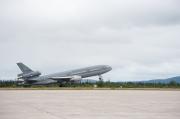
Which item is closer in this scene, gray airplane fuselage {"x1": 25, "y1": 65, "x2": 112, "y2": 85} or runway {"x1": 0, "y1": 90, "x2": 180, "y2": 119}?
runway {"x1": 0, "y1": 90, "x2": 180, "y2": 119}

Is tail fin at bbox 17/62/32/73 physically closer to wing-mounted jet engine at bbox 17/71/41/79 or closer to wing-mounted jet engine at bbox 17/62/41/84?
wing-mounted jet engine at bbox 17/62/41/84

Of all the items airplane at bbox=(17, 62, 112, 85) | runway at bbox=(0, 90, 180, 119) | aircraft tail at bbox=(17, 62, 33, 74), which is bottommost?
runway at bbox=(0, 90, 180, 119)

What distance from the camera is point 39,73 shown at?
10325 centimetres

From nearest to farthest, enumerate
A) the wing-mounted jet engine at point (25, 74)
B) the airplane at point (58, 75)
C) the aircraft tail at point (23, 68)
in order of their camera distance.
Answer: the airplane at point (58, 75), the wing-mounted jet engine at point (25, 74), the aircraft tail at point (23, 68)

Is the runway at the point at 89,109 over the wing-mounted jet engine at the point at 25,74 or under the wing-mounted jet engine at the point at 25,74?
under

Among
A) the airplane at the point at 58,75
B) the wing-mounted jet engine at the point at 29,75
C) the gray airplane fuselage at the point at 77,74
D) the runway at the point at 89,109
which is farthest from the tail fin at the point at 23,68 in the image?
the runway at the point at 89,109

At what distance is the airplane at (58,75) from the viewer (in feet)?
311

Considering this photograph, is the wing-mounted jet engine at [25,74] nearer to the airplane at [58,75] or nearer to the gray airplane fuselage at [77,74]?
the airplane at [58,75]

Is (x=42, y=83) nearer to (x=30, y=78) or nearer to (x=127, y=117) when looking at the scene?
(x=30, y=78)

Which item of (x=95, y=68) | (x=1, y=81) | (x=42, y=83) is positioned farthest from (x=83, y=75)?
(x=1, y=81)

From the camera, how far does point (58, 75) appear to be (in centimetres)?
10088

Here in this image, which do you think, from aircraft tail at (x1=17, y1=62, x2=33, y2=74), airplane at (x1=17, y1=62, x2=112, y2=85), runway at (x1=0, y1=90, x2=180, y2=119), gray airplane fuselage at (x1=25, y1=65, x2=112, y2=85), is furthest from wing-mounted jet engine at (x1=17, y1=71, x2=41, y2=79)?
runway at (x1=0, y1=90, x2=180, y2=119)

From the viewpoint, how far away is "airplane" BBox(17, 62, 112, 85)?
311 ft

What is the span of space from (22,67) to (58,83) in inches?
494
